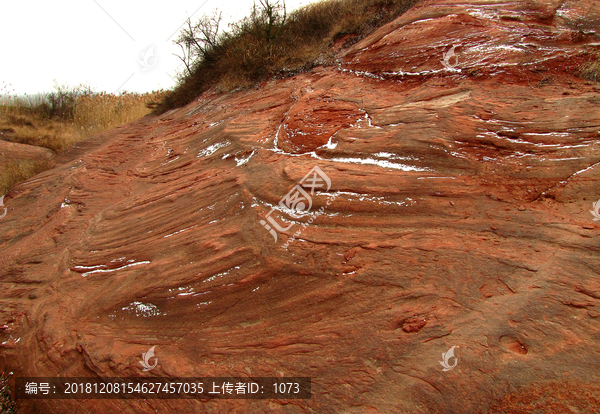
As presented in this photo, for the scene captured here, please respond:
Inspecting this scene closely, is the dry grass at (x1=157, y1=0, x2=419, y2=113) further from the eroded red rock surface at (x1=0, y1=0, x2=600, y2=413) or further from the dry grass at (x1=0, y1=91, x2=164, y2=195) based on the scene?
the eroded red rock surface at (x1=0, y1=0, x2=600, y2=413)

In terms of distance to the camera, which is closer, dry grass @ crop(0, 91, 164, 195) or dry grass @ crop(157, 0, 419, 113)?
dry grass @ crop(157, 0, 419, 113)

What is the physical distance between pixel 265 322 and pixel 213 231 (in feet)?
3.80

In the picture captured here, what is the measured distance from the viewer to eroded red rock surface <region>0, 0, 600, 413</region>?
2.04 meters

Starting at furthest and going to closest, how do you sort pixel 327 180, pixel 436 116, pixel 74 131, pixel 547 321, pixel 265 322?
pixel 74 131, pixel 436 116, pixel 327 180, pixel 265 322, pixel 547 321

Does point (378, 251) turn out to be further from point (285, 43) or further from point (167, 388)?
point (285, 43)

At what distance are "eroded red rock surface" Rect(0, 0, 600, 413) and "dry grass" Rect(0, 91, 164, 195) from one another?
2.74 m

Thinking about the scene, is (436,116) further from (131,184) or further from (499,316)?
(131,184)

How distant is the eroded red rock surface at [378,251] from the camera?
204 cm

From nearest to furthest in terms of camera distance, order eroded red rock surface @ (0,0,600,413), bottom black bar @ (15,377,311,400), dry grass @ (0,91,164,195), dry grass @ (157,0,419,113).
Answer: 1. eroded red rock surface @ (0,0,600,413)
2. bottom black bar @ (15,377,311,400)
3. dry grass @ (157,0,419,113)
4. dry grass @ (0,91,164,195)

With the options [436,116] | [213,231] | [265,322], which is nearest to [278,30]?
[436,116]

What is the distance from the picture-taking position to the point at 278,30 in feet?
26.3

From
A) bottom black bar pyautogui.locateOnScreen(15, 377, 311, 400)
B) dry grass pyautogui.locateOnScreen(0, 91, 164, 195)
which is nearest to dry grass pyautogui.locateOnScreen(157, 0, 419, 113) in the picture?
dry grass pyautogui.locateOnScreen(0, 91, 164, 195)

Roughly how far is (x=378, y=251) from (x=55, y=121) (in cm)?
1112

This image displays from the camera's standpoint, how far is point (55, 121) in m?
9.80
